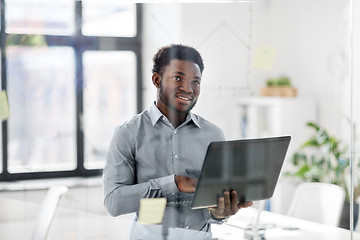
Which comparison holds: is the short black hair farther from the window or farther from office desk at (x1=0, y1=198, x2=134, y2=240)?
office desk at (x1=0, y1=198, x2=134, y2=240)

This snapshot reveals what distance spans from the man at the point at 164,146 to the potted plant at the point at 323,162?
0.34m

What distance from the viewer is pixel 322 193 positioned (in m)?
1.47

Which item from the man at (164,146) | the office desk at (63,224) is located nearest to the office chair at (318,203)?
the man at (164,146)

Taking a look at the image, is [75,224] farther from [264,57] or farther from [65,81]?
[264,57]

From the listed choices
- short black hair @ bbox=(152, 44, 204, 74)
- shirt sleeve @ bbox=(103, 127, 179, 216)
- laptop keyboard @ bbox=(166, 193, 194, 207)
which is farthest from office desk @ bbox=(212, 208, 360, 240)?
short black hair @ bbox=(152, 44, 204, 74)

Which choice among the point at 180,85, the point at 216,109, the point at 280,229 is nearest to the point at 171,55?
the point at 180,85

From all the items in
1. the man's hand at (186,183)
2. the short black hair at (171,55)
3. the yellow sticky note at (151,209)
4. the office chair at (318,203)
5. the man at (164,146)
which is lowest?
the office chair at (318,203)

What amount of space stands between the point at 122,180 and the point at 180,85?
0.89 ft

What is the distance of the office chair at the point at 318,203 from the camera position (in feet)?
4.66

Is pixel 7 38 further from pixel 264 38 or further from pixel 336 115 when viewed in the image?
pixel 336 115

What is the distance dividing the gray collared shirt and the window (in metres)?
0.03

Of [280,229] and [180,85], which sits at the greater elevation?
[180,85]

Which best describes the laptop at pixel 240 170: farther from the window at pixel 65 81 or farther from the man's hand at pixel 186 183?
the window at pixel 65 81

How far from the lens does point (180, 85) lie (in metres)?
1.17
